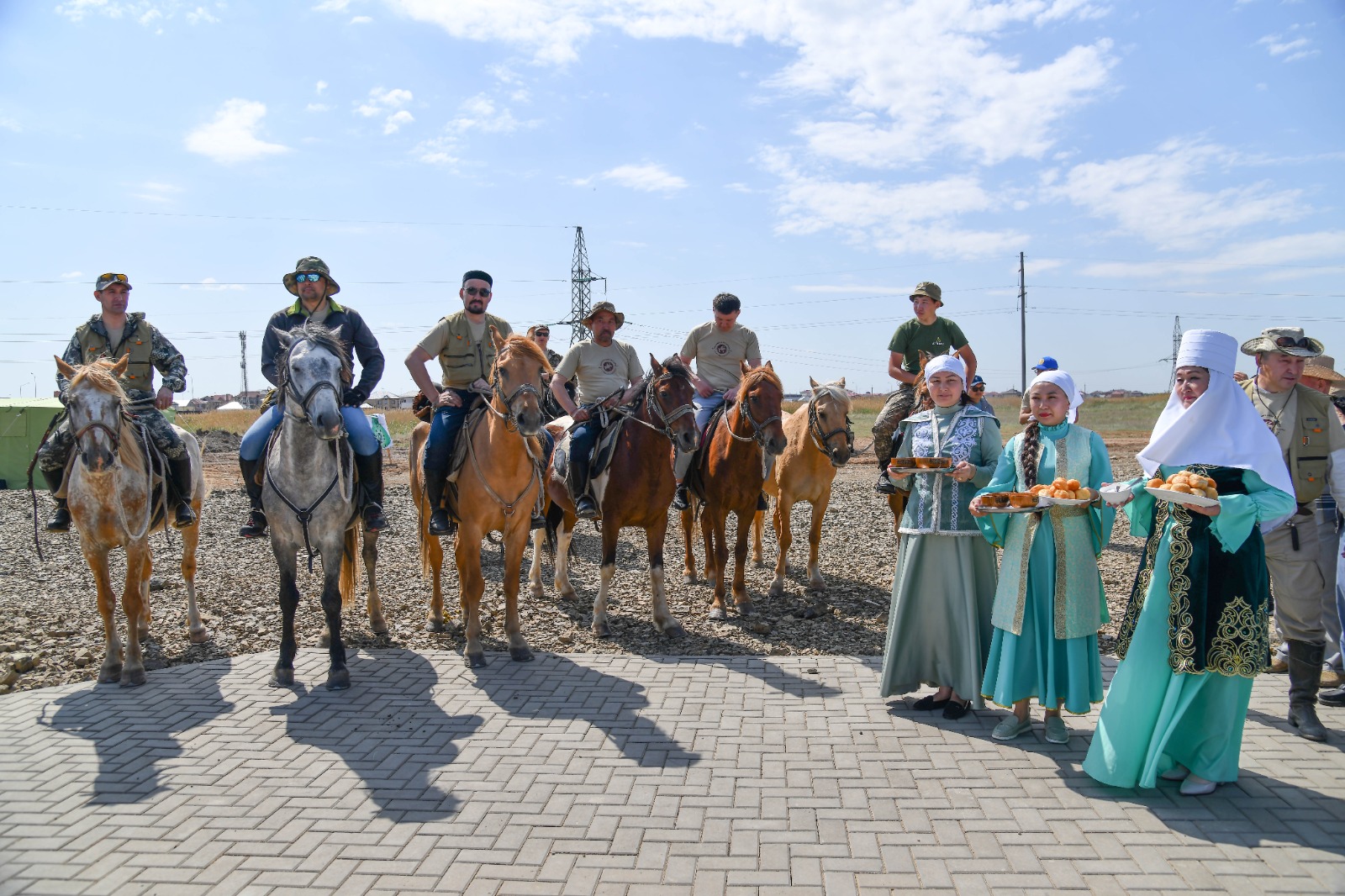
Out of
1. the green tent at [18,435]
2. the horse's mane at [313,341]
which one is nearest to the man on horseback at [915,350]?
the horse's mane at [313,341]

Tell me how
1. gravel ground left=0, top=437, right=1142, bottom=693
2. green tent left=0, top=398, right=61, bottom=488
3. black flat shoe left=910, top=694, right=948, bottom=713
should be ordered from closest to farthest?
1. black flat shoe left=910, top=694, right=948, bottom=713
2. gravel ground left=0, top=437, right=1142, bottom=693
3. green tent left=0, top=398, right=61, bottom=488

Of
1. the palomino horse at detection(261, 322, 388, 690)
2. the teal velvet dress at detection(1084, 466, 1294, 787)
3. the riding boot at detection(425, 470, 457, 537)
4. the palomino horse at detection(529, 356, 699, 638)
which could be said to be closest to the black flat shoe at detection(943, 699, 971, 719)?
the teal velvet dress at detection(1084, 466, 1294, 787)

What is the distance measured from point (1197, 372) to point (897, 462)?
177cm

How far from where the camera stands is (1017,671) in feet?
15.8

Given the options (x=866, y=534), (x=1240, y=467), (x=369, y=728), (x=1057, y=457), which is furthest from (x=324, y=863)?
(x=866, y=534)

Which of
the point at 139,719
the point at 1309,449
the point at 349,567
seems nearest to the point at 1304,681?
the point at 1309,449

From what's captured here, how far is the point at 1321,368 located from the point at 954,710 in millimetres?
3713

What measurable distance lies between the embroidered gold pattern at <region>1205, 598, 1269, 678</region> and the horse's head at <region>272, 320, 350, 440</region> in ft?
18.0

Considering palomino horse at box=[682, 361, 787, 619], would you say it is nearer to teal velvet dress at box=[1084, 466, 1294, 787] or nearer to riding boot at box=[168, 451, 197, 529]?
teal velvet dress at box=[1084, 466, 1294, 787]

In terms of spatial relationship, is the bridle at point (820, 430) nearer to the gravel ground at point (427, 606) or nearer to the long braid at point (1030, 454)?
the gravel ground at point (427, 606)

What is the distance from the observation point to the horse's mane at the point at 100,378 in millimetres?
6176

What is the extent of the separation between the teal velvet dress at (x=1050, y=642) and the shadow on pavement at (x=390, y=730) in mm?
3275

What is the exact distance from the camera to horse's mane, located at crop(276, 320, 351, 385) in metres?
6.05

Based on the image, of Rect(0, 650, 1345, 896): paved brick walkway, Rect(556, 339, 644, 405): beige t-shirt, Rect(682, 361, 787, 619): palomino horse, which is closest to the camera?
Rect(0, 650, 1345, 896): paved brick walkway
